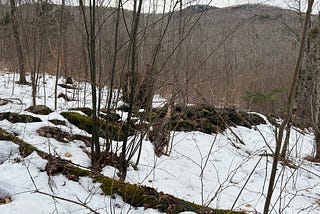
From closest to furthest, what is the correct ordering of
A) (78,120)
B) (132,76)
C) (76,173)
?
(76,173)
(132,76)
(78,120)

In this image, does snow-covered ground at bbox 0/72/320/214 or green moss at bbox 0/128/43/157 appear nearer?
snow-covered ground at bbox 0/72/320/214

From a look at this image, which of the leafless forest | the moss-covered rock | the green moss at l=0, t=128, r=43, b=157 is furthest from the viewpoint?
the moss-covered rock

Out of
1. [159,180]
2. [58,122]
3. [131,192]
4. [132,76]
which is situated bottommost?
[159,180]

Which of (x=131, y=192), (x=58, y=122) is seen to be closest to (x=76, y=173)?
(x=131, y=192)

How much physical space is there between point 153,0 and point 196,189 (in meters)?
2.43

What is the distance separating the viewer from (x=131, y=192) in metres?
2.39

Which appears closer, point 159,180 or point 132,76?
point 132,76

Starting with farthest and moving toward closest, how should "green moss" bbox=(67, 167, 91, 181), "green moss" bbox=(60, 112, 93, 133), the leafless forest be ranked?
1. "green moss" bbox=(60, 112, 93, 133)
2. the leafless forest
3. "green moss" bbox=(67, 167, 91, 181)

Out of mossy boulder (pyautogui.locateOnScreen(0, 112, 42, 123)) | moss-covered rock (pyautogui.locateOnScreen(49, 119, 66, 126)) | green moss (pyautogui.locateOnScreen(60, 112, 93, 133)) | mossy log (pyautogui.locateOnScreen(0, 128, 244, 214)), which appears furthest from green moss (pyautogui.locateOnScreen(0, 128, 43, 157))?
green moss (pyautogui.locateOnScreen(60, 112, 93, 133))

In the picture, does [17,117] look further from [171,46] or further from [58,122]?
[171,46]

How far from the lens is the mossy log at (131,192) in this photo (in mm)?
2291

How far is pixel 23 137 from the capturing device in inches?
121

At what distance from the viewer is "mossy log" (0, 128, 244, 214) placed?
2291 millimetres

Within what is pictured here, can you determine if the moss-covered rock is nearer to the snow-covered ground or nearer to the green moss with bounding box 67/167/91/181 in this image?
the snow-covered ground
